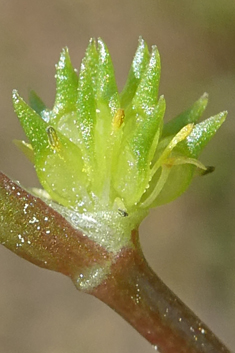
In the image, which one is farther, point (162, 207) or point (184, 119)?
point (162, 207)

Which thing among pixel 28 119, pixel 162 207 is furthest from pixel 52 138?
pixel 162 207

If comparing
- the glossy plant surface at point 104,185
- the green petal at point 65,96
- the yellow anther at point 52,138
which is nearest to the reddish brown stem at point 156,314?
the glossy plant surface at point 104,185

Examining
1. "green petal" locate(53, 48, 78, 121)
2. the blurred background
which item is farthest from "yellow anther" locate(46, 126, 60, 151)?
the blurred background

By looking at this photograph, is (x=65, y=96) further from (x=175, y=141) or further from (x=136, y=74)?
(x=175, y=141)

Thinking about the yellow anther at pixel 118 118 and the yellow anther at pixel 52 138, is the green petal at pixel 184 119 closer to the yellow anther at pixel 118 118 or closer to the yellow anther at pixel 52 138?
the yellow anther at pixel 118 118

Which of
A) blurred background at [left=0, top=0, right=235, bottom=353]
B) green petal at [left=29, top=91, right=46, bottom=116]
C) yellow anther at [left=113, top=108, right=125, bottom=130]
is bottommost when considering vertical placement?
blurred background at [left=0, top=0, right=235, bottom=353]

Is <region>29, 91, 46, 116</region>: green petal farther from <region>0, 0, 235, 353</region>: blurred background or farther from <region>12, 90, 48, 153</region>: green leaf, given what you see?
<region>0, 0, 235, 353</region>: blurred background
